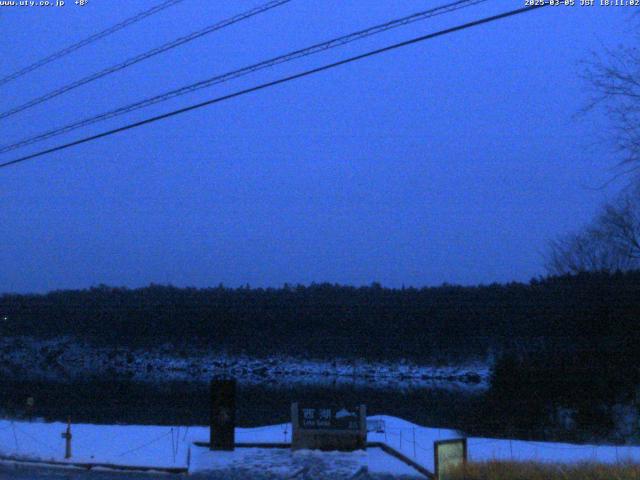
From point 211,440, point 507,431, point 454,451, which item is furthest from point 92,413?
point 454,451

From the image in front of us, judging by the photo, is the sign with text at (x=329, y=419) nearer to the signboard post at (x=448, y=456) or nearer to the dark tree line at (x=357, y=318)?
the signboard post at (x=448, y=456)

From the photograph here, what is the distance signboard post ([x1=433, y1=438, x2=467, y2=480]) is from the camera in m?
13.5

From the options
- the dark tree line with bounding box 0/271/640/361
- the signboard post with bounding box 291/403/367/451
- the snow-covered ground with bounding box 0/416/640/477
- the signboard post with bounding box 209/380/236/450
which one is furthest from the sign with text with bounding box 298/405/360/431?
the dark tree line with bounding box 0/271/640/361

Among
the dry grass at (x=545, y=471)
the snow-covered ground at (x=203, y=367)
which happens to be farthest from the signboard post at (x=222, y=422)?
the snow-covered ground at (x=203, y=367)

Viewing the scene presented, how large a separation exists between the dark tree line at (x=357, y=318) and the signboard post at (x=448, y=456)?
20.6 m

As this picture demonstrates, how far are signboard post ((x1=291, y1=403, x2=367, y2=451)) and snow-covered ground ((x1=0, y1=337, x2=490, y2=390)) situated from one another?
58.2 feet

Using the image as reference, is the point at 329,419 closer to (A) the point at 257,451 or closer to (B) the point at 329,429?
(B) the point at 329,429

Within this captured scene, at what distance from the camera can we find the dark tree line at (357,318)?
3456cm

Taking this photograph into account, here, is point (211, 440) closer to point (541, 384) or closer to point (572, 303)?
point (541, 384)

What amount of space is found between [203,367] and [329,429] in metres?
27.7

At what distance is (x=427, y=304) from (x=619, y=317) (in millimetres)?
12779

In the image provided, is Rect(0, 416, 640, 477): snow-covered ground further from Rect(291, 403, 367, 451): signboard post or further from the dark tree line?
the dark tree line

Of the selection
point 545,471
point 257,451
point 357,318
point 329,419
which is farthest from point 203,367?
point 545,471

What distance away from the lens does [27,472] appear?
1656 centimetres
